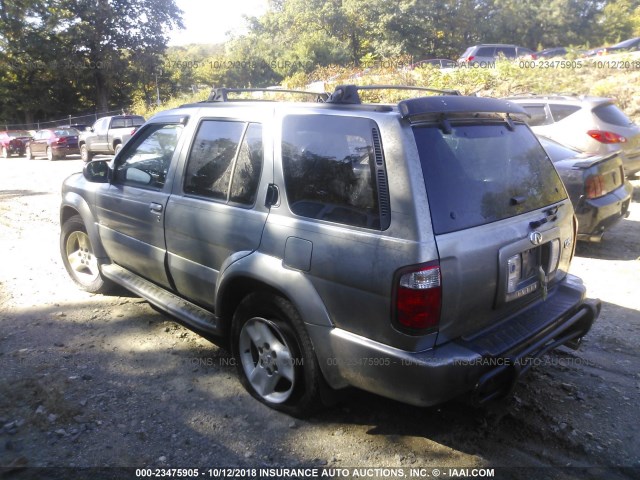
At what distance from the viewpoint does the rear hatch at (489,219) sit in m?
2.46

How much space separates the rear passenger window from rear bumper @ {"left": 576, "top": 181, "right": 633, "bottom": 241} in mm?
4274

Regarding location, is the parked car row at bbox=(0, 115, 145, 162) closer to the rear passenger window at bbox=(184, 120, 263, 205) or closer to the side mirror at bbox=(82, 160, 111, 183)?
the side mirror at bbox=(82, 160, 111, 183)

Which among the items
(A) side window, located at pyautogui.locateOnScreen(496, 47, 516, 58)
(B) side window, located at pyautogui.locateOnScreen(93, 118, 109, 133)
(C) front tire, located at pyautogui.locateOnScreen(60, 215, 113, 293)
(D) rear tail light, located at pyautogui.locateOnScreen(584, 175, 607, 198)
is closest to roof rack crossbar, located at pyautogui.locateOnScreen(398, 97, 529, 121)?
(D) rear tail light, located at pyautogui.locateOnScreen(584, 175, 607, 198)

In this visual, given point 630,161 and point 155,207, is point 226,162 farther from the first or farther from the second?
point 630,161

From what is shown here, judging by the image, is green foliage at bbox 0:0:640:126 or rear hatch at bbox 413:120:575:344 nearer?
rear hatch at bbox 413:120:575:344

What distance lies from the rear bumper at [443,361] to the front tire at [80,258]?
310 cm

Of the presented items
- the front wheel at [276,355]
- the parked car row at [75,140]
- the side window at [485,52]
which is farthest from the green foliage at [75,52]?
the front wheel at [276,355]

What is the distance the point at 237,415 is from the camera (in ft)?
10.3

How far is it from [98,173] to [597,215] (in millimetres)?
5298

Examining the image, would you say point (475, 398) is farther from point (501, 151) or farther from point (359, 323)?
point (501, 151)

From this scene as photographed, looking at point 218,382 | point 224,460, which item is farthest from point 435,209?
point 218,382

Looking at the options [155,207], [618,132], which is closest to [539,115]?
[618,132]

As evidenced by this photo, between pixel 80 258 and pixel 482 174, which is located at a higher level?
pixel 482 174

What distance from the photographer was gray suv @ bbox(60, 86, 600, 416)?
2422mm
